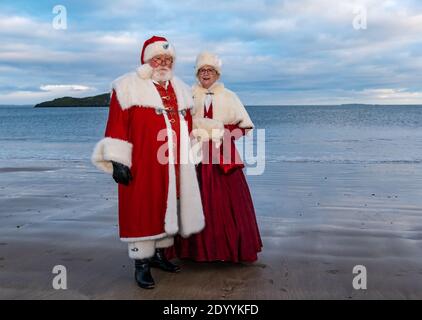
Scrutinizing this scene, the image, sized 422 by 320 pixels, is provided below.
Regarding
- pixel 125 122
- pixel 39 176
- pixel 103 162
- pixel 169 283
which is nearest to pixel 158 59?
pixel 125 122

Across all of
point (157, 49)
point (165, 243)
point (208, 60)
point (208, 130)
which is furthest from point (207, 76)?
point (165, 243)

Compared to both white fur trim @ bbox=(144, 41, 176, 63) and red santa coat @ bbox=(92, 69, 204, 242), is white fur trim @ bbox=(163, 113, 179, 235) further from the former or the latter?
white fur trim @ bbox=(144, 41, 176, 63)

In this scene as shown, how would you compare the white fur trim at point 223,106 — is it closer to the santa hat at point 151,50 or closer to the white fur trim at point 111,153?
the santa hat at point 151,50

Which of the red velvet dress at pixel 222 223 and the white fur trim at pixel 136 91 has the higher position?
the white fur trim at pixel 136 91

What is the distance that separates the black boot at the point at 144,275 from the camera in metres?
3.67

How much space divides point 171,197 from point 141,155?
36 centimetres

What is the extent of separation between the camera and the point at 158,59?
12.9ft

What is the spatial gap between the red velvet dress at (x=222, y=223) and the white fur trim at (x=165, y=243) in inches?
9.6

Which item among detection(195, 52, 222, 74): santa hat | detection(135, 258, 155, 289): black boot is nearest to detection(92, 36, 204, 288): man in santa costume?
detection(135, 258, 155, 289): black boot

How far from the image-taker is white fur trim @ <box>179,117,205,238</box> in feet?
12.8

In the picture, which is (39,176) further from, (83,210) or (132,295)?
(132,295)

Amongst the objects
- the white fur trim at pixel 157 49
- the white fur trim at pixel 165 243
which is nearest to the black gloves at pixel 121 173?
the white fur trim at pixel 165 243
